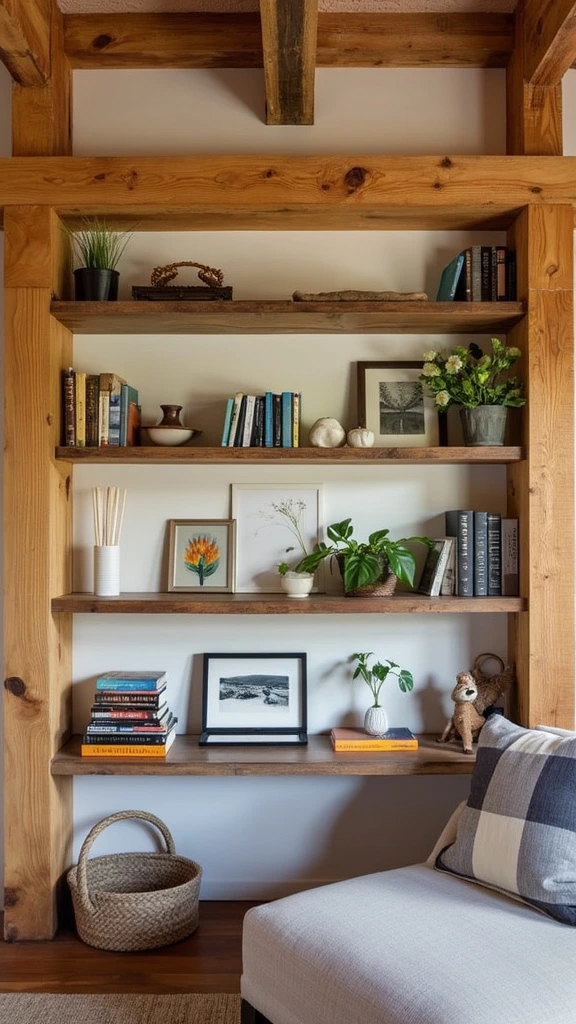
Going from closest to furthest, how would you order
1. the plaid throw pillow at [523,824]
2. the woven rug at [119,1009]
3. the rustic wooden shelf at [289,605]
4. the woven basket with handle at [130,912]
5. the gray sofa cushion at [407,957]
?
the gray sofa cushion at [407,957], the plaid throw pillow at [523,824], the woven rug at [119,1009], the woven basket with handle at [130,912], the rustic wooden shelf at [289,605]

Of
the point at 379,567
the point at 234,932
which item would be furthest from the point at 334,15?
the point at 234,932

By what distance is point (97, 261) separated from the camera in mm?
2688

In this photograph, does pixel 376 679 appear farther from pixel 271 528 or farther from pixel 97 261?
pixel 97 261

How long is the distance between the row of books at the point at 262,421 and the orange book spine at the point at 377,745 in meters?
0.93

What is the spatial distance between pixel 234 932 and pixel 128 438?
5.03 feet

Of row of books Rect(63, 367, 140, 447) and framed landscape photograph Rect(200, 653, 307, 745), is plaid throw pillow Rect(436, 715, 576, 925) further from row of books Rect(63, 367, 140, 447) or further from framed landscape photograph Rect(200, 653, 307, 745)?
row of books Rect(63, 367, 140, 447)

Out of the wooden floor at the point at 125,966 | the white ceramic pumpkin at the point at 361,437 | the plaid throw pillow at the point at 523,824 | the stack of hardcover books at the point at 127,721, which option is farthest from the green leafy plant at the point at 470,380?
the wooden floor at the point at 125,966

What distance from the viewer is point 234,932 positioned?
2584 millimetres

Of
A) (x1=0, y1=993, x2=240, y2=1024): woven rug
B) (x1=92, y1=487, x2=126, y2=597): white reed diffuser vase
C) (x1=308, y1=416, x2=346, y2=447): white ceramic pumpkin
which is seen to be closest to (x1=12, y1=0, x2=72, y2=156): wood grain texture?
(x1=92, y1=487, x2=126, y2=597): white reed diffuser vase

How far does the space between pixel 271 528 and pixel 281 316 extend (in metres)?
0.69

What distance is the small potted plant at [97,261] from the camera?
2.65 meters

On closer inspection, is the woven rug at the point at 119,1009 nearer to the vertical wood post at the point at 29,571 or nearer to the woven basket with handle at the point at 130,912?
the woven basket with handle at the point at 130,912

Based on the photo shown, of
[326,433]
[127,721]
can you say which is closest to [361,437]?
[326,433]

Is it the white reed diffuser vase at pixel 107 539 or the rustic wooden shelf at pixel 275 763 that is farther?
the white reed diffuser vase at pixel 107 539
